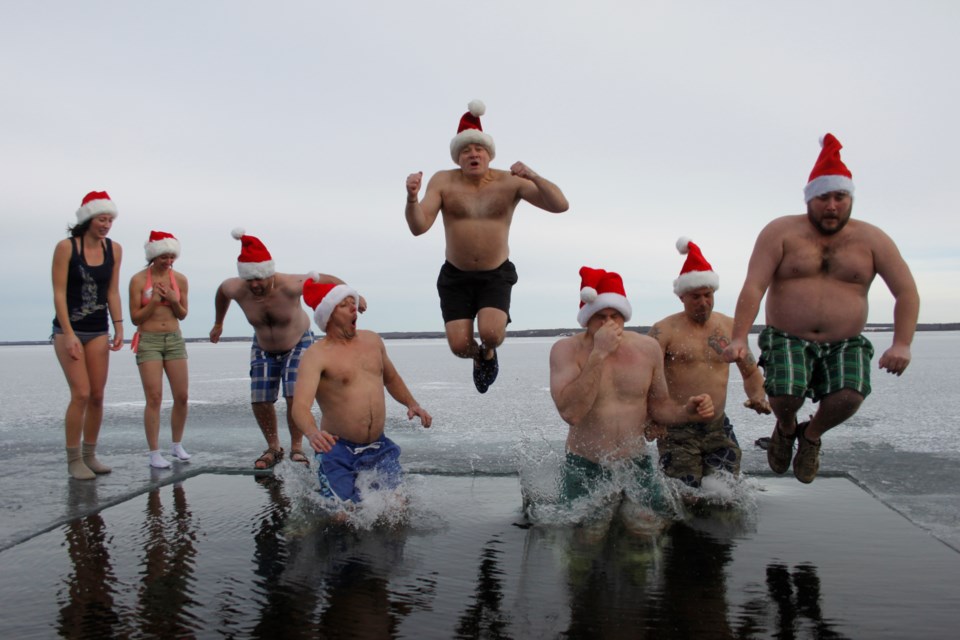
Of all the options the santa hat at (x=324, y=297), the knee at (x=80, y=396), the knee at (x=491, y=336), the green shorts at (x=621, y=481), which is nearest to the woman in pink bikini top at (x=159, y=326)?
the knee at (x=80, y=396)

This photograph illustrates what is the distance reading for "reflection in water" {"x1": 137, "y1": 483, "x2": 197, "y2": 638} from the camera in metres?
2.72

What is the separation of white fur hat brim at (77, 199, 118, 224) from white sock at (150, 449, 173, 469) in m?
1.81

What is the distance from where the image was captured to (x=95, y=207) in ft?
18.6

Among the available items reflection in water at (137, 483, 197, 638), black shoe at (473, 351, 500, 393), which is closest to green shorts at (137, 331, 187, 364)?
reflection in water at (137, 483, 197, 638)

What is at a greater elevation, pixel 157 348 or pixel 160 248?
pixel 160 248

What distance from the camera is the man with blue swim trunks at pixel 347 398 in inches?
171

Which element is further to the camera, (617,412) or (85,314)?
(85,314)

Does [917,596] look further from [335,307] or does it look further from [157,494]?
[157,494]

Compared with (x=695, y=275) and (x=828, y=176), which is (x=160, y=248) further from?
(x=828, y=176)

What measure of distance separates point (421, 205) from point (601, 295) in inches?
60.4

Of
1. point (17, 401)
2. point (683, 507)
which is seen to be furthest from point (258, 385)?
point (17, 401)

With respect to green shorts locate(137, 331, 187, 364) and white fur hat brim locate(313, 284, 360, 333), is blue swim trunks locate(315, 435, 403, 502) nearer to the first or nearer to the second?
white fur hat brim locate(313, 284, 360, 333)

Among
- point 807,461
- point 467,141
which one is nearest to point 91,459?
point 467,141

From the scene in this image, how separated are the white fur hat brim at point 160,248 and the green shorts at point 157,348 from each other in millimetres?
626
